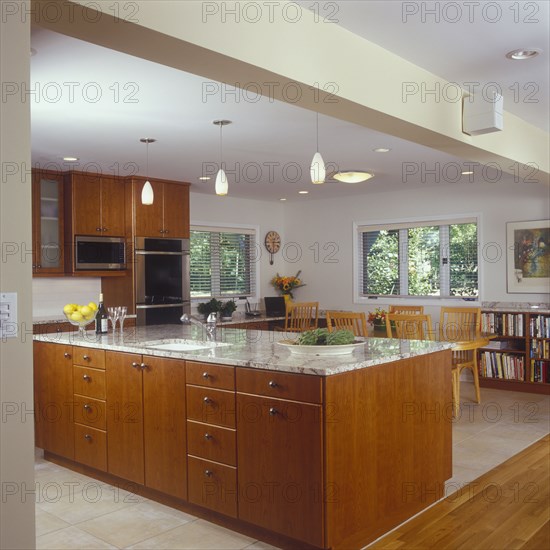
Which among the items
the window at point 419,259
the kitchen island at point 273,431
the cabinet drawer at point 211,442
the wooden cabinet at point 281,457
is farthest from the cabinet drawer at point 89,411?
Answer: the window at point 419,259

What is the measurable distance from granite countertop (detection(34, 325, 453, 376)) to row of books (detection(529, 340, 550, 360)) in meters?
3.50

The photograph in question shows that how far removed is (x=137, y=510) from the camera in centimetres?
338

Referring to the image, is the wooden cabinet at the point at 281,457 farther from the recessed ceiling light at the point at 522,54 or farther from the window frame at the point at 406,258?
the window frame at the point at 406,258

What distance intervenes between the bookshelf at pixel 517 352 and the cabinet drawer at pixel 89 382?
4557 millimetres

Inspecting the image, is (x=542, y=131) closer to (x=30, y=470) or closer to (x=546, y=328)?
(x=546, y=328)

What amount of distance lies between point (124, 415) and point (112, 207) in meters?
3.30

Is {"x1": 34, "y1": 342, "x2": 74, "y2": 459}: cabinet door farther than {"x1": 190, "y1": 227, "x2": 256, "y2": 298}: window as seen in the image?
No

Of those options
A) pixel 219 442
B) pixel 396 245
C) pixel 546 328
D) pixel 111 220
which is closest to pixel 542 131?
pixel 546 328

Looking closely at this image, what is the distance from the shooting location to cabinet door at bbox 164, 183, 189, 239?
674 cm

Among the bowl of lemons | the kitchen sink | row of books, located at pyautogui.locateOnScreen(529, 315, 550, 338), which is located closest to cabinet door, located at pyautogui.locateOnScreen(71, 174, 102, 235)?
the bowl of lemons

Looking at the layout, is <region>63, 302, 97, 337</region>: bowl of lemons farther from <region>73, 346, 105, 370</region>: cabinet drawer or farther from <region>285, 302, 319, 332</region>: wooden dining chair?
<region>285, 302, 319, 332</region>: wooden dining chair

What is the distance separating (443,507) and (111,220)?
446 cm

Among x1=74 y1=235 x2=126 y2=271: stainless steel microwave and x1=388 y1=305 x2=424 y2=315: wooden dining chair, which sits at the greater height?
x1=74 y1=235 x2=126 y2=271: stainless steel microwave

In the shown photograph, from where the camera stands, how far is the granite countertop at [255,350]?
9.19ft
